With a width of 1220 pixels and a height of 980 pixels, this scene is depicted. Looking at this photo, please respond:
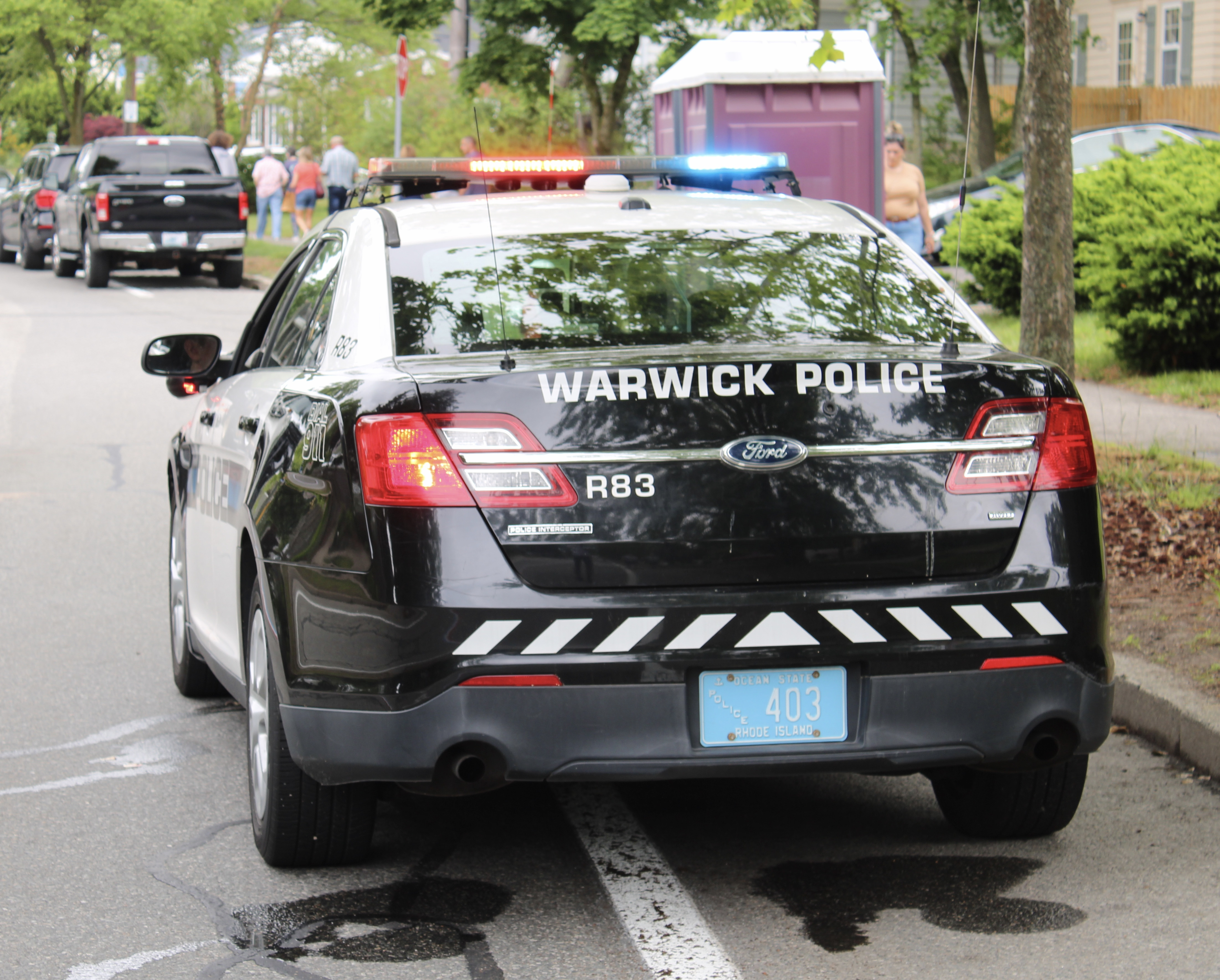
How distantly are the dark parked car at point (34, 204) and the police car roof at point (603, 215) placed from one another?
25.3 m

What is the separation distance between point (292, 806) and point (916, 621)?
5.17 feet

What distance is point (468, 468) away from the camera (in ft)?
12.8

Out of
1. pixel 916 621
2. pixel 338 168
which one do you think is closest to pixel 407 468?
pixel 916 621

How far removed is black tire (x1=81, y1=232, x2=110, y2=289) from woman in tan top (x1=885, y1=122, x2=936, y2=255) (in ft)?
46.1

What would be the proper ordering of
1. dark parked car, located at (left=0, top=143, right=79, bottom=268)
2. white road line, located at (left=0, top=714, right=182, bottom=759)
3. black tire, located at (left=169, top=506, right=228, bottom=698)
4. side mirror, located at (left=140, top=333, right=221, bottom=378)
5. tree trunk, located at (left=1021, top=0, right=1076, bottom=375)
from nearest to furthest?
white road line, located at (left=0, top=714, right=182, bottom=759), side mirror, located at (left=140, top=333, right=221, bottom=378), black tire, located at (left=169, top=506, right=228, bottom=698), tree trunk, located at (left=1021, top=0, right=1076, bottom=375), dark parked car, located at (left=0, top=143, right=79, bottom=268)

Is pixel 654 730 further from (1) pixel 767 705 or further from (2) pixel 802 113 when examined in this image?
(2) pixel 802 113

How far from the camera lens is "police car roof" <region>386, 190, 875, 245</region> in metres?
4.78

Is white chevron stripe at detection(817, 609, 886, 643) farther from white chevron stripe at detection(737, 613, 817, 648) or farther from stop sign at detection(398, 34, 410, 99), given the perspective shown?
stop sign at detection(398, 34, 410, 99)

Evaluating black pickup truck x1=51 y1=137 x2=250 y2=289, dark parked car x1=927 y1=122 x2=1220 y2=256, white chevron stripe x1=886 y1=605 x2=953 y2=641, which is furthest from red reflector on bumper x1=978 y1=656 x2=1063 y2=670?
black pickup truck x1=51 y1=137 x2=250 y2=289

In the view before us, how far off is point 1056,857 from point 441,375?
202cm

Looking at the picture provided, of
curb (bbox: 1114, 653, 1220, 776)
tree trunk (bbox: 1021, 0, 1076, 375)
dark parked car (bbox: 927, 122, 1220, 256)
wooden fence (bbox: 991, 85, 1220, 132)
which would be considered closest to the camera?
curb (bbox: 1114, 653, 1220, 776)

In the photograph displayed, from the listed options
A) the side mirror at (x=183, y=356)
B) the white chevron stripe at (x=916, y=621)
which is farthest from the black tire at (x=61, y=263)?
the white chevron stripe at (x=916, y=621)

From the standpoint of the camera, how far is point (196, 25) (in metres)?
39.5

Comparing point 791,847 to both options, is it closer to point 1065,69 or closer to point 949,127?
point 1065,69
